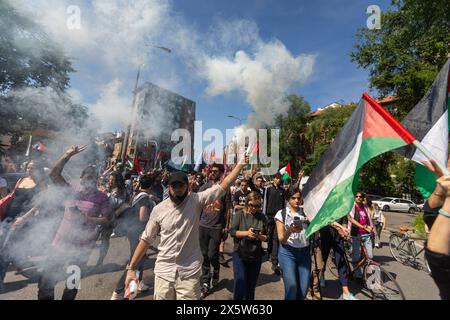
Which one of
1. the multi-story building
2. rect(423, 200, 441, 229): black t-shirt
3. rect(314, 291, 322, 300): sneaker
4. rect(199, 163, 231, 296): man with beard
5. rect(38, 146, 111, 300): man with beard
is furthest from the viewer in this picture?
the multi-story building

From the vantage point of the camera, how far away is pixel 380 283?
13.3 ft

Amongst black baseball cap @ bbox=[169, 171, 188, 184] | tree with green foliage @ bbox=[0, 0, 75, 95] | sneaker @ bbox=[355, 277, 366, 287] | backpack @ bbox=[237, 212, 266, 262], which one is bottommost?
sneaker @ bbox=[355, 277, 366, 287]

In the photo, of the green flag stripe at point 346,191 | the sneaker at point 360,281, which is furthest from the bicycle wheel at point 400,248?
the green flag stripe at point 346,191

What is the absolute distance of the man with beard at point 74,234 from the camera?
2.71 meters

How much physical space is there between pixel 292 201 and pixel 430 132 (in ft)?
5.17

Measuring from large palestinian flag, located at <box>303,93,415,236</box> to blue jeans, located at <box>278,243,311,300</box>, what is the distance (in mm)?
716

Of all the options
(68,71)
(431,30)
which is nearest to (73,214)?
(68,71)

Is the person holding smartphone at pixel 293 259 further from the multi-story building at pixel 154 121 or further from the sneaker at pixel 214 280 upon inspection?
the multi-story building at pixel 154 121

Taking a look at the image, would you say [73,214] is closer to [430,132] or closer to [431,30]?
[430,132]

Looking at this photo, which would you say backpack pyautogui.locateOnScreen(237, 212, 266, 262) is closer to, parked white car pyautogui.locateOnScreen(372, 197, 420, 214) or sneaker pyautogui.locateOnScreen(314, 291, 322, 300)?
sneaker pyautogui.locateOnScreen(314, 291, 322, 300)

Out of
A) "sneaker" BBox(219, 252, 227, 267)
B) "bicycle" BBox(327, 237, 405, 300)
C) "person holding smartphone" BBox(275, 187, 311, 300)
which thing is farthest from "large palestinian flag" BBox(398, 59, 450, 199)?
"sneaker" BBox(219, 252, 227, 267)

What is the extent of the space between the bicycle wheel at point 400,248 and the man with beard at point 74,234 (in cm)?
687

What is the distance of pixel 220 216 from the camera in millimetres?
4207

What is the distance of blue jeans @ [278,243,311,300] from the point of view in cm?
284
